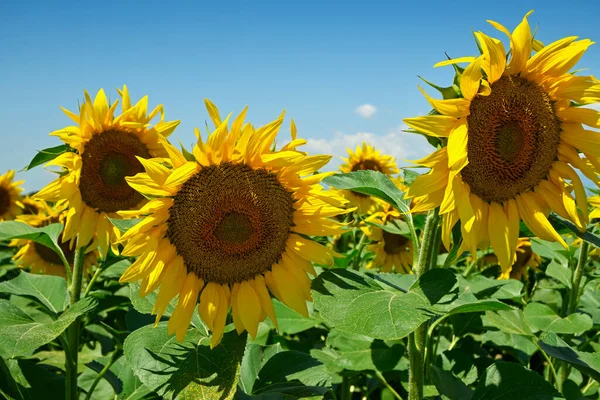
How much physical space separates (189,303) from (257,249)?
0.38 metres

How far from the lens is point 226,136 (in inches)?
84.0

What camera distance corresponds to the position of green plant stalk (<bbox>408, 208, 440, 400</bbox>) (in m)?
2.31

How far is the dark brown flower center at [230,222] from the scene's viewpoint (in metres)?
2.26

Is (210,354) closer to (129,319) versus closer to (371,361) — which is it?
(129,319)

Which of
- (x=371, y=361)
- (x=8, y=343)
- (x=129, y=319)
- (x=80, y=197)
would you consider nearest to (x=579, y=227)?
(x=371, y=361)

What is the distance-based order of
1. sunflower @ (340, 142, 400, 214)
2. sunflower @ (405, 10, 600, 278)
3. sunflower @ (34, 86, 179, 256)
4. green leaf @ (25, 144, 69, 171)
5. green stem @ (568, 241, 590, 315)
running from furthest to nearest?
sunflower @ (340, 142, 400, 214)
green stem @ (568, 241, 590, 315)
sunflower @ (34, 86, 179, 256)
green leaf @ (25, 144, 69, 171)
sunflower @ (405, 10, 600, 278)

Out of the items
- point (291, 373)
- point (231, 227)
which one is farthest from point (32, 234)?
point (291, 373)

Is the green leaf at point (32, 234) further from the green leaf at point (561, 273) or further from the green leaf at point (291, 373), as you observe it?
the green leaf at point (561, 273)

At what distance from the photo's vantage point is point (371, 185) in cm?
252

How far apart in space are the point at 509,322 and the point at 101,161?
269 centimetres

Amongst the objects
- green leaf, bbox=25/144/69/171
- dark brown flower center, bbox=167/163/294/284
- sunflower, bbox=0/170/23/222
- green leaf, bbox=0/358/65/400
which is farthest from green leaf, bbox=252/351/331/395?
sunflower, bbox=0/170/23/222

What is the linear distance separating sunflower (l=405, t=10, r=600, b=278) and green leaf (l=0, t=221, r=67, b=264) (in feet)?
6.78

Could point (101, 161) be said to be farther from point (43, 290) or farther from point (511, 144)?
point (511, 144)

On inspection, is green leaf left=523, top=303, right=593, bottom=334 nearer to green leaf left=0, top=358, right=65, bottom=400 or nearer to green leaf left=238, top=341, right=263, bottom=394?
green leaf left=238, top=341, right=263, bottom=394
